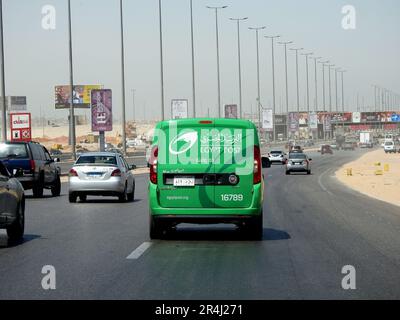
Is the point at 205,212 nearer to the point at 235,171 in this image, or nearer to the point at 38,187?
the point at 235,171

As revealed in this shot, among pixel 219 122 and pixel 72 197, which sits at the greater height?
pixel 219 122

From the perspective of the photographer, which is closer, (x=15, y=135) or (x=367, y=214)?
(x=367, y=214)

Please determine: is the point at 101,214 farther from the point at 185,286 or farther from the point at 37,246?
the point at 185,286

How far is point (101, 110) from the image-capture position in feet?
227

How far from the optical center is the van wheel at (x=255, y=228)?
16.8 meters

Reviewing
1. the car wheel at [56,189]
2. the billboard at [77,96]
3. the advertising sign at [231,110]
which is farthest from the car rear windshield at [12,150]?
the billboard at [77,96]

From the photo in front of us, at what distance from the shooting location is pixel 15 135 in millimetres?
54719

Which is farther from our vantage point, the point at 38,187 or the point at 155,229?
the point at 38,187

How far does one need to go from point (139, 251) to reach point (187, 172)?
1.96 m

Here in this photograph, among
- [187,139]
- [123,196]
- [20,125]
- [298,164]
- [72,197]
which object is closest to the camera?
[187,139]

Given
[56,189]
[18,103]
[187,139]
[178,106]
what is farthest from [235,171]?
[18,103]

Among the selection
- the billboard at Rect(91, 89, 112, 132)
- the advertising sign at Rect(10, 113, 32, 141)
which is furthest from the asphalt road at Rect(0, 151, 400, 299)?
the billboard at Rect(91, 89, 112, 132)

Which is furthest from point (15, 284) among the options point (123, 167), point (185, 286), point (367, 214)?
point (123, 167)
